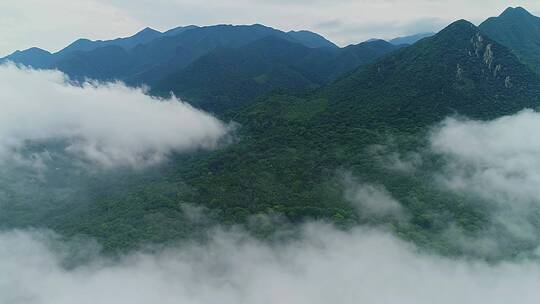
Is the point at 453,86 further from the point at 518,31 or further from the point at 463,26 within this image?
the point at 518,31

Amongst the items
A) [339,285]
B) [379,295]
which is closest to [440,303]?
[379,295]

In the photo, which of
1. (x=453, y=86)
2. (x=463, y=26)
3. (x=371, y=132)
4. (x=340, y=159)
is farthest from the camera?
(x=463, y=26)

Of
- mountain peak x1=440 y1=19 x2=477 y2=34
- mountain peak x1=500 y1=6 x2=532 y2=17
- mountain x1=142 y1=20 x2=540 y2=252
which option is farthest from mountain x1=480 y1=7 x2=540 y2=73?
mountain x1=142 y1=20 x2=540 y2=252

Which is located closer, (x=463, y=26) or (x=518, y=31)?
(x=463, y=26)

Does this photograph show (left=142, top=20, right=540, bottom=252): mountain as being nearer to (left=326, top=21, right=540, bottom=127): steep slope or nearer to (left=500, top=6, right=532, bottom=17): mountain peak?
(left=326, top=21, right=540, bottom=127): steep slope

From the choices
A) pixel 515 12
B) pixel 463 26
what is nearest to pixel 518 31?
pixel 515 12

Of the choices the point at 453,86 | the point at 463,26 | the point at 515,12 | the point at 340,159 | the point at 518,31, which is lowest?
the point at 340,159

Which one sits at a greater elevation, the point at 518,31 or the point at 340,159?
the point at 518,31

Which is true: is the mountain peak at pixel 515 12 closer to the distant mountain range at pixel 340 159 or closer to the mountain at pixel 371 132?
the distant mountain range at pixel 340 159

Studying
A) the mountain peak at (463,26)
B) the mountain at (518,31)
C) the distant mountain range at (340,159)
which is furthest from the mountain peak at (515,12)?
the mountain peak at (463,26)
